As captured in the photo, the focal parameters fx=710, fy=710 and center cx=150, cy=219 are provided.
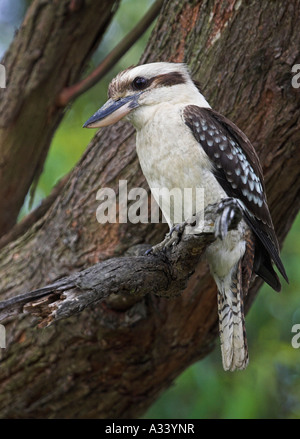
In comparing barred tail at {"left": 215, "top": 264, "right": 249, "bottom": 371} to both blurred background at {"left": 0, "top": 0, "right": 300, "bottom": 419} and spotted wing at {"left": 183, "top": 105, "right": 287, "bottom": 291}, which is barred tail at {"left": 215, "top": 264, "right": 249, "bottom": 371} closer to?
spotted wing at {"left": 183, "top": 105, "right": 287, "bottom": 291}

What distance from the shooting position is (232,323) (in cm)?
249

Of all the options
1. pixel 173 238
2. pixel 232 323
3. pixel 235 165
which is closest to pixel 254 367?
pixel 232 323

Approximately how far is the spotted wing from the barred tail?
16cm

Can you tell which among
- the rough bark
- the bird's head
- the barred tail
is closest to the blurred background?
the rough bark

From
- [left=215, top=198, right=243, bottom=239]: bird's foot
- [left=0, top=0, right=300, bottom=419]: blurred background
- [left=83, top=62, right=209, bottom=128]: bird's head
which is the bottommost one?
[left=215, top=198, right=243, bottom=239]: bird's foot

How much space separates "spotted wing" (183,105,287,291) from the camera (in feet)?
8.02

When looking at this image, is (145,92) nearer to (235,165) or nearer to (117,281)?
(235,165)

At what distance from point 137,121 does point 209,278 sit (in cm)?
90

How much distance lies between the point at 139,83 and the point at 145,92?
0.04 metres

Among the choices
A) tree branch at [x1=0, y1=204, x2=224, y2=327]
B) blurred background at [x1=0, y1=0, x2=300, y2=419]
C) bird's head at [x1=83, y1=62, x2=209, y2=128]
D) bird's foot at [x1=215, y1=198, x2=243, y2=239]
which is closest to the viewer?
bird's foot at [x1=215, y1=198, x2=243, y2=239]

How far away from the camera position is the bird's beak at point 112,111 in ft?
7.96

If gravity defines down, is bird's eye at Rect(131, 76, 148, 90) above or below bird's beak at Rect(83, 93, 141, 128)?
Result: above

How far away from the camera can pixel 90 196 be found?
3.08 m
